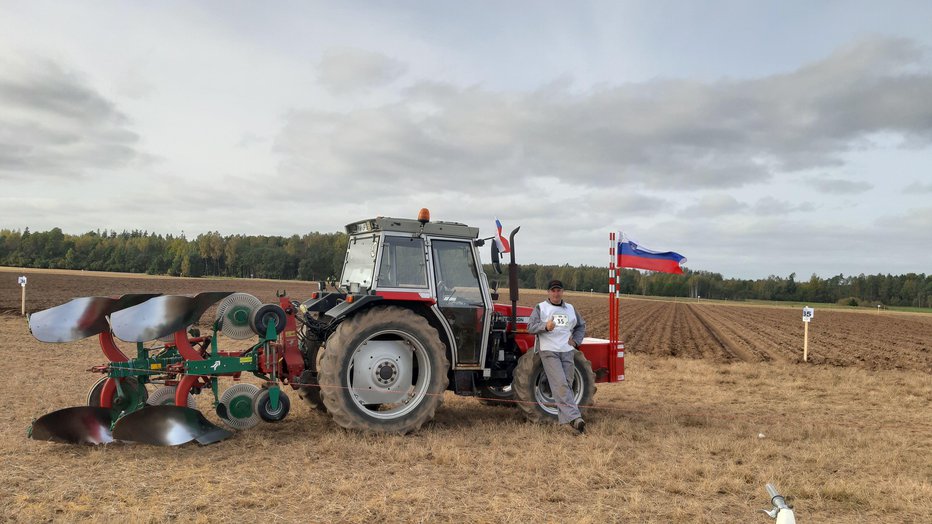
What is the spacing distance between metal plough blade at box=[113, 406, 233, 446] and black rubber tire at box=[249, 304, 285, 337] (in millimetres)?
1015

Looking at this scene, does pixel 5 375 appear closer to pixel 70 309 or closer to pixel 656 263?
pixel 70 309

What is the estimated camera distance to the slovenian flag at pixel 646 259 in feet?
28.4

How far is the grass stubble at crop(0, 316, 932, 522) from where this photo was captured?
15.2 feet

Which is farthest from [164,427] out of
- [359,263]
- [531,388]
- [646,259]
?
[646,259]

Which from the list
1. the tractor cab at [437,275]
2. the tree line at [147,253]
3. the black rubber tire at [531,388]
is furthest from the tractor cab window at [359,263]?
the tree line at [147,253]

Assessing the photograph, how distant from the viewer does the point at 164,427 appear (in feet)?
20.0

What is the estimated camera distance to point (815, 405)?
10.0m

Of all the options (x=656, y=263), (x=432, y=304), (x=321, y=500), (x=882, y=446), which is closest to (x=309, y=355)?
(x=432, y=304)

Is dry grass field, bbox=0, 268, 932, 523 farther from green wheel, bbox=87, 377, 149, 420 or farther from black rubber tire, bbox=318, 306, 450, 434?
green wheel, bbox=87, 377, 149, 420

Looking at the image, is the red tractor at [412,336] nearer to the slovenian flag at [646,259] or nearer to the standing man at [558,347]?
the standing man at [558,347]

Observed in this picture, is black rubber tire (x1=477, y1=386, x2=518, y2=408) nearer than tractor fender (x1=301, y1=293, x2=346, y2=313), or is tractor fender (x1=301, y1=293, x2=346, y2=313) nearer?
tractor fender (x1=301, y1=293, x2=346, y2=313)

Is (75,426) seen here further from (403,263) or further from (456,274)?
(456,274)

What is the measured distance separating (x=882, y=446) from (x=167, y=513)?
690 cm

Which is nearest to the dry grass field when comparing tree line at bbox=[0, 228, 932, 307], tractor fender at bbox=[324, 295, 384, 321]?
tractor fender at bbox=[324, 295, 384, 321]
